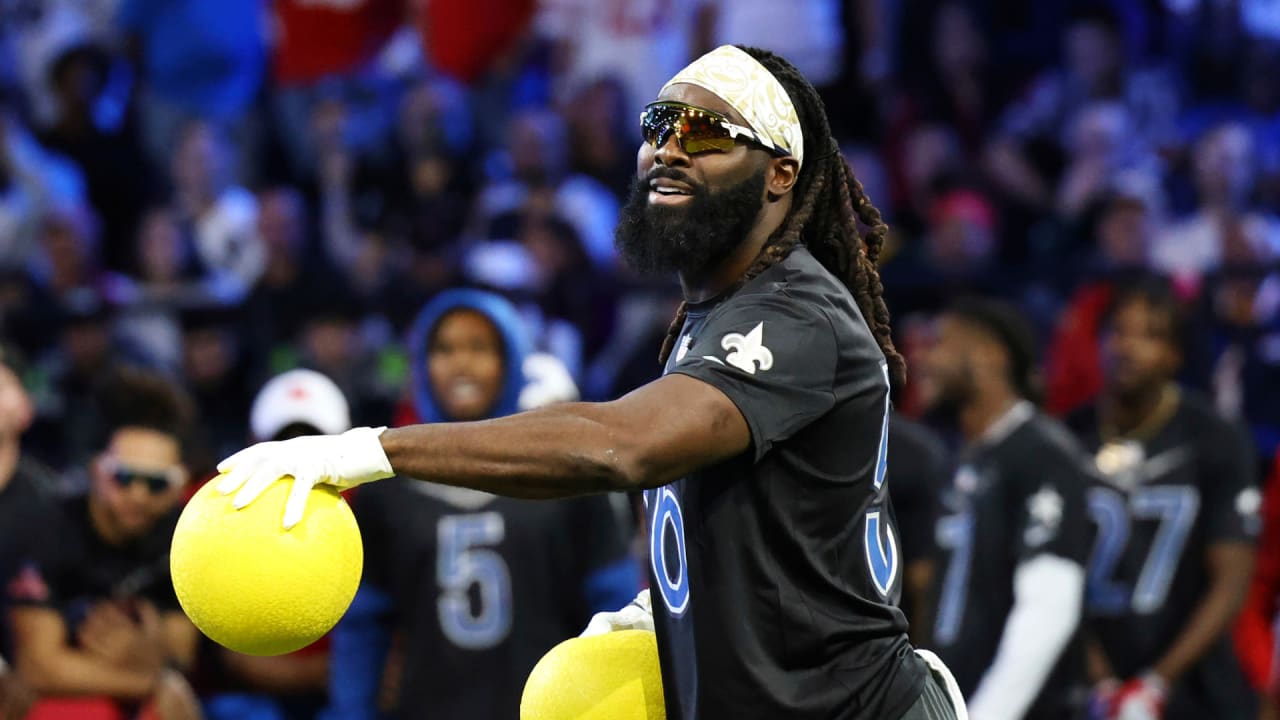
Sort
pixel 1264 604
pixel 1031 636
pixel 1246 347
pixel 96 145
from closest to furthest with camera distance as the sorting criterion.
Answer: pixel 1031 636
pixel 1264 604
pixel 1246 347
pixel 96 145

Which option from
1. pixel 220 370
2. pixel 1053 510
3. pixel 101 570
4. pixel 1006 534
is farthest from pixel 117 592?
pixel 1053 510

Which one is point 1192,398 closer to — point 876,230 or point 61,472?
point 876,230

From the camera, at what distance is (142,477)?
22.2 feet

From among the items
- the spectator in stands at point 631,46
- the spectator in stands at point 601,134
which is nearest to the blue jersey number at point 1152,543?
the spectator in stands at point 601,134

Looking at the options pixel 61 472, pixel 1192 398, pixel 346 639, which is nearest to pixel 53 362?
pixel 61 472

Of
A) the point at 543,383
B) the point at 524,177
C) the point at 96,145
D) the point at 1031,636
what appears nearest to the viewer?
the point at 1031,636

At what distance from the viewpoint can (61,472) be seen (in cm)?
935

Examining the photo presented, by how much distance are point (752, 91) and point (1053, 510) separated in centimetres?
340

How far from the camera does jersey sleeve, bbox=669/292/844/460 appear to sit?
322 cm

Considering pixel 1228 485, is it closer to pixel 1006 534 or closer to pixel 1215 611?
pixel 1215 611

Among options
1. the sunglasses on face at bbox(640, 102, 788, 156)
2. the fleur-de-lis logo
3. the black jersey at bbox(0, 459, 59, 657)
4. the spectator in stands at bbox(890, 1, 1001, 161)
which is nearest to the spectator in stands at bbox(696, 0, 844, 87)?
the spectator in stands at bbox(890, 1, 1001, 161)

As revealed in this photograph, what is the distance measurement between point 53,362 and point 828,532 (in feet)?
23.6

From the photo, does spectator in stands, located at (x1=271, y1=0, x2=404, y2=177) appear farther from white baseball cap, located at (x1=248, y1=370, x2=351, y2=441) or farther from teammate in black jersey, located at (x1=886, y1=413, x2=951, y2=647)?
→ teammate in black jersey, located at (x1=886, y1=413, x2=951, y2=647)

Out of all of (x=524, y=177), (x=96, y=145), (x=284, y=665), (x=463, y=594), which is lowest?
(x=284, y=665)
